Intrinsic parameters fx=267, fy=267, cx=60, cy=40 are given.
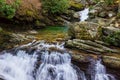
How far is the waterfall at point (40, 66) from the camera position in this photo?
628 inches

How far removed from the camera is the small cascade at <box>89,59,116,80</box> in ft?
51.6

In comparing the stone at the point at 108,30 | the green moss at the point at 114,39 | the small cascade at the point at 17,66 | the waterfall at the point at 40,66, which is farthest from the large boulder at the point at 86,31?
the small cascade at the point at 17,66

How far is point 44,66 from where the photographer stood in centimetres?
1627

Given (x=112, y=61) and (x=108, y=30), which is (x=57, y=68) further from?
(x=108, y=30)

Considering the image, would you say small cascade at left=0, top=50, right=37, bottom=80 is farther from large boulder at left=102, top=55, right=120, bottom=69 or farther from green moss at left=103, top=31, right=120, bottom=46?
green moss at left=103, top=31, right=120, bottom=46

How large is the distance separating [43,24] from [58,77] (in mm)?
12862

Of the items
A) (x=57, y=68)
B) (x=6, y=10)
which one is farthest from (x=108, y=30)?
(x=6, y=10)

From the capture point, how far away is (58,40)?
785 inches

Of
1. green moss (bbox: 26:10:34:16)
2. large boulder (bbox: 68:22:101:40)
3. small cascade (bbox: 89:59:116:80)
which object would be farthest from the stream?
green moss (bbox: 26:10:34:16)

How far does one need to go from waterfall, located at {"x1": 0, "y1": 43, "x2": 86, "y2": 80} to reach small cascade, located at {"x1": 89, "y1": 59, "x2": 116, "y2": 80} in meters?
0.61

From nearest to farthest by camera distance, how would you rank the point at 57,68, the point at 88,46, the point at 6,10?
the point at 57,68 → the point at 88,46 → the point at 6,10

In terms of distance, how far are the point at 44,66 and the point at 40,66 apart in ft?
0.86

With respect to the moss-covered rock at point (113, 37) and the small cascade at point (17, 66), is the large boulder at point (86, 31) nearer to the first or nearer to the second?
the moss-covered rock at point (113, 37)

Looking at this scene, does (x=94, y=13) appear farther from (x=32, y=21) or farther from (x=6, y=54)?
(x=6, y=54)
